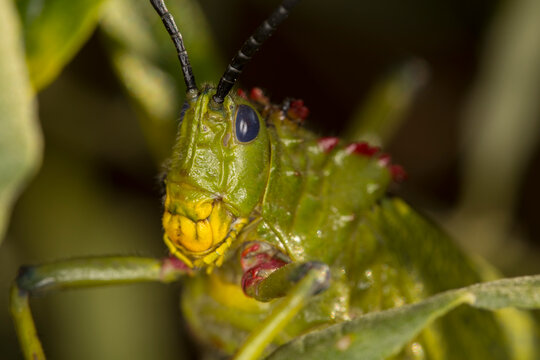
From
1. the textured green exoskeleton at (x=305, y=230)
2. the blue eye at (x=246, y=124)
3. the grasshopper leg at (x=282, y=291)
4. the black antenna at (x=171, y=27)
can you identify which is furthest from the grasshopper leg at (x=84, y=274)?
the black antenna at (x=171, y=27)

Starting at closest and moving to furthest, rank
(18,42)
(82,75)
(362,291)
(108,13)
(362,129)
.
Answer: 1. (18,42)
2. (362,291)
3. (108,13)
4. (82,75)
5. (362,129)

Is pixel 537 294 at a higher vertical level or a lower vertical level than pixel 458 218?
higher

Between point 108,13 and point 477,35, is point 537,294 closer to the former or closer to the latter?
point 108,13

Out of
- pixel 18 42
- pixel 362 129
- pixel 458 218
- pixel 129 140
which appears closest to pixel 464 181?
pixel 458 218

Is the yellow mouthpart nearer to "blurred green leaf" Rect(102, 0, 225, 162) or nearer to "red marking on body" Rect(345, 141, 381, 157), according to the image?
"red marking on body" Rect(345, 141, 381, 157)

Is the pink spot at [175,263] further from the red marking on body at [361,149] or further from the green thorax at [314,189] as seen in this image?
the red marking on body at [361,149]

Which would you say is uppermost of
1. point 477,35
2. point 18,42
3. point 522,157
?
point 18,42
